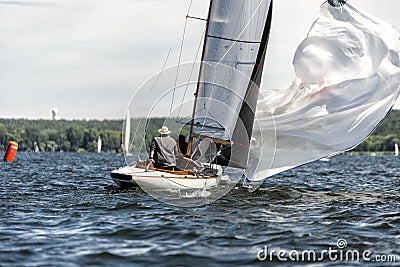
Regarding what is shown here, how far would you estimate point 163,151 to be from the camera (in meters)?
19.2

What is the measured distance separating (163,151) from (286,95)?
4.12 meters

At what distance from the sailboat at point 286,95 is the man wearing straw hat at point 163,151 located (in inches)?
22.4

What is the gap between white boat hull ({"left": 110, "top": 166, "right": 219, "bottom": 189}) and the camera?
18484 mm

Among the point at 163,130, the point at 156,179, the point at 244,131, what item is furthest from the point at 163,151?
the point at 244,131

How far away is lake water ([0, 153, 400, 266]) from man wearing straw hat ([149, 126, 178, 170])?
3.33 feet

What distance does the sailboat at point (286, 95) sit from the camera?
2028 centimetres

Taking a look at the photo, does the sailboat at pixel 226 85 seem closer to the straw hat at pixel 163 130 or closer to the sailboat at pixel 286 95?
the sailboat at pixel 286 95

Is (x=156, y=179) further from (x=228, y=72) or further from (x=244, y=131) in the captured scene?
(x=228, y=72)

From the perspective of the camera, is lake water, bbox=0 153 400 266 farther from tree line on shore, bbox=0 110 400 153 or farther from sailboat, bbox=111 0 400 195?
tree line on shore, bbox=0 110 400 153

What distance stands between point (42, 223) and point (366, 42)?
10861 mm

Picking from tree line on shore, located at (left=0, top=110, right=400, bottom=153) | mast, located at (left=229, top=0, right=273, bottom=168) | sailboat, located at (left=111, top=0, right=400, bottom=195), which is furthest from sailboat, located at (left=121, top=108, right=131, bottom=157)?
tree line on shore, located at (left=0, top=110, right=400, bottom=153)

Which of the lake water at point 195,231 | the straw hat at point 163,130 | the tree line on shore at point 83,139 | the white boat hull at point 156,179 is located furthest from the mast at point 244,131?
the tree line on shore at point 83,139

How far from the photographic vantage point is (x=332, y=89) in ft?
66.6

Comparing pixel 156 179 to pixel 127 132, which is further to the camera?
pixel 127 132
